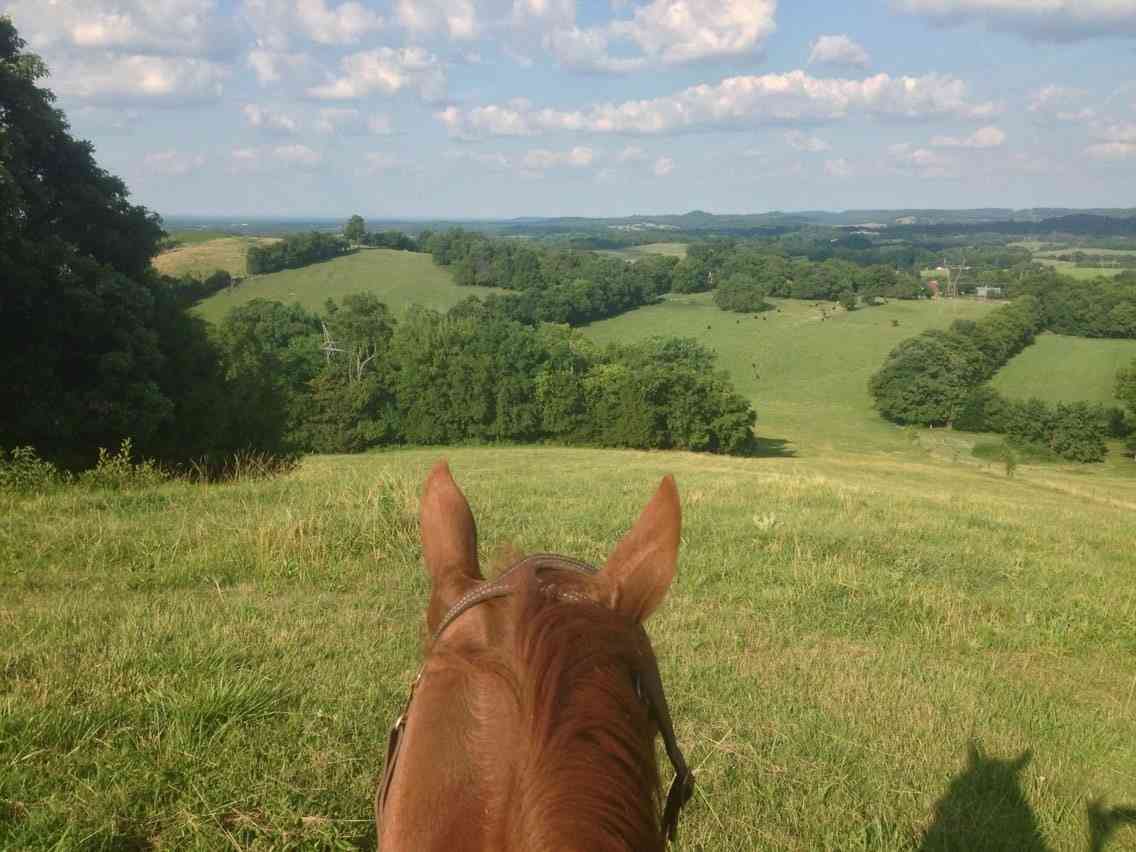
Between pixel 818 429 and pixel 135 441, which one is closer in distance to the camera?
pixel 135 441

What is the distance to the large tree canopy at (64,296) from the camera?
45.8 ft

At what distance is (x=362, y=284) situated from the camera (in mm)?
84625

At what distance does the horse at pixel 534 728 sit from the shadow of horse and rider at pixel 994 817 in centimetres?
299

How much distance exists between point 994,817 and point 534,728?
12.3 feet

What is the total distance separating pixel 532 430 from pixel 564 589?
51932 millimetres

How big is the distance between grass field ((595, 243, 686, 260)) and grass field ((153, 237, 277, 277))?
61.8 m

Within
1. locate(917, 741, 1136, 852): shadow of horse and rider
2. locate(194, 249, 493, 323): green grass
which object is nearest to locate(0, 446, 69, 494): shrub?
locate(917, 741, 1136, 852): shadow of horse and rider

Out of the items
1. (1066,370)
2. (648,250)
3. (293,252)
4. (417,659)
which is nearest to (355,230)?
(293,252)

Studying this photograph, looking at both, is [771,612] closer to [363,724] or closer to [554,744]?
[363,724]

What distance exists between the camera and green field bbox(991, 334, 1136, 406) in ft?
211

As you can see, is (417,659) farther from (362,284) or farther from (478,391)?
(362,284)

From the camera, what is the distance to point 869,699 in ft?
16.2

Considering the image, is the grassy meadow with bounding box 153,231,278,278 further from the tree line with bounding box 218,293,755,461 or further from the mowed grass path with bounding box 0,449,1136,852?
the mowed grass path with bounding box 0,449,1136,852

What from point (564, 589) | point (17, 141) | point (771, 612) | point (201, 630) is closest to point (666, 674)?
point (771, 612)
